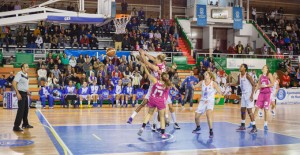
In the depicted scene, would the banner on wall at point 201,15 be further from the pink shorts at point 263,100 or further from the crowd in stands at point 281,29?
the pink shorts at point 263,100

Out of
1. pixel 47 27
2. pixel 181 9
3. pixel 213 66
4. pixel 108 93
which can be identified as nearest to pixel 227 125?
pixel 108 93

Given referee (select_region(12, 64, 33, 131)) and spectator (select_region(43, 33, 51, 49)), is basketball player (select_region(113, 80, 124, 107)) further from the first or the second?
referee (select_region(12, 64, 33, 131))

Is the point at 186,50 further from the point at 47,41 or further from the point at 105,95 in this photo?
the point at 105,95

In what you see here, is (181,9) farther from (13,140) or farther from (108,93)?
(13,140)

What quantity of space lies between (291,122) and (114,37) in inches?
545

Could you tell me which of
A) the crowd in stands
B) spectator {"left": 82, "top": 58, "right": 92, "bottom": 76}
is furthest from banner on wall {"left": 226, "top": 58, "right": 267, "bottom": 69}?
spectator {"left": 82, "top": 58, "right": 92, "bottom": 76}

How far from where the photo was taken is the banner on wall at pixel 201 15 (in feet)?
98.4

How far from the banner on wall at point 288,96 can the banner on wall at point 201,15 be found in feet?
30.4

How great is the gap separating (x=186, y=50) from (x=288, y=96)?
8124mm

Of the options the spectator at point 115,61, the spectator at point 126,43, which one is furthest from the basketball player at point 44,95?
the spectator at point 126,43

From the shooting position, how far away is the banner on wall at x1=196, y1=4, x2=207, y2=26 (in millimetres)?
30000

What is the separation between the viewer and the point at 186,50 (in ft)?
93.5

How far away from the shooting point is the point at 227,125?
1178 centimetres

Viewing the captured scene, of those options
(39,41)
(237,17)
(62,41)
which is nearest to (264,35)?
A: (237,17)
